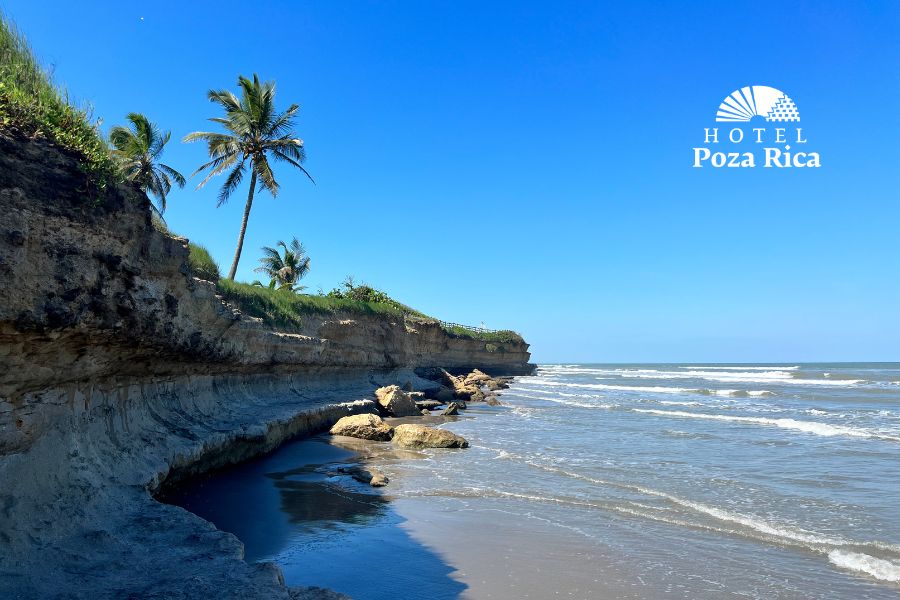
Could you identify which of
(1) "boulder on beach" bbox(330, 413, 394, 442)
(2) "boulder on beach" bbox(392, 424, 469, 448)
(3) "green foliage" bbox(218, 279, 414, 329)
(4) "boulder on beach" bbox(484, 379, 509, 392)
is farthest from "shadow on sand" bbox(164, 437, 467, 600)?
(4) "boulder on beach" bbox(484, 379, 509, 392)

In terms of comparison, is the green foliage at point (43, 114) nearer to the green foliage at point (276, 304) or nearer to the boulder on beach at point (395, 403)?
the green foliage at point (276, 304)

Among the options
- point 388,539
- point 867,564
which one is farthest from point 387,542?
point 867,564

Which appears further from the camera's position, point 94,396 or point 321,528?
point 321,528

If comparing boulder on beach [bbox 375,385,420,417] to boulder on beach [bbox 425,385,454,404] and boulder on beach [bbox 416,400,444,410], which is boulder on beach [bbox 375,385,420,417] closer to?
boulder on beach [bbox 416,400,444,410]

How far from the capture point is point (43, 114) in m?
5.36

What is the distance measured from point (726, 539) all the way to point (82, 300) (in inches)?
336

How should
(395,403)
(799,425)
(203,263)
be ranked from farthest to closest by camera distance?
(395,403) → (799,425) → (203,263)

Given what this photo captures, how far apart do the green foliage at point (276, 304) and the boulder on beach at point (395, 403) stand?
4.18 metres

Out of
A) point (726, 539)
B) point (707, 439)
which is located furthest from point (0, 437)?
point (707, 439)

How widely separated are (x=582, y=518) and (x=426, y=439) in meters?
6.01

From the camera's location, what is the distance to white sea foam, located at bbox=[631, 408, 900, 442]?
15423 mm

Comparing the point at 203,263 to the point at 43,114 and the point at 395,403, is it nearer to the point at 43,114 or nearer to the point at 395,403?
the point at 43,114

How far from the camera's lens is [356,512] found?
7.70 m

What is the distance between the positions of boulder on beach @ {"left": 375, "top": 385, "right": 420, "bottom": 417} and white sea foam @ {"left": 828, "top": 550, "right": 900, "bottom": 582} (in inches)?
586
